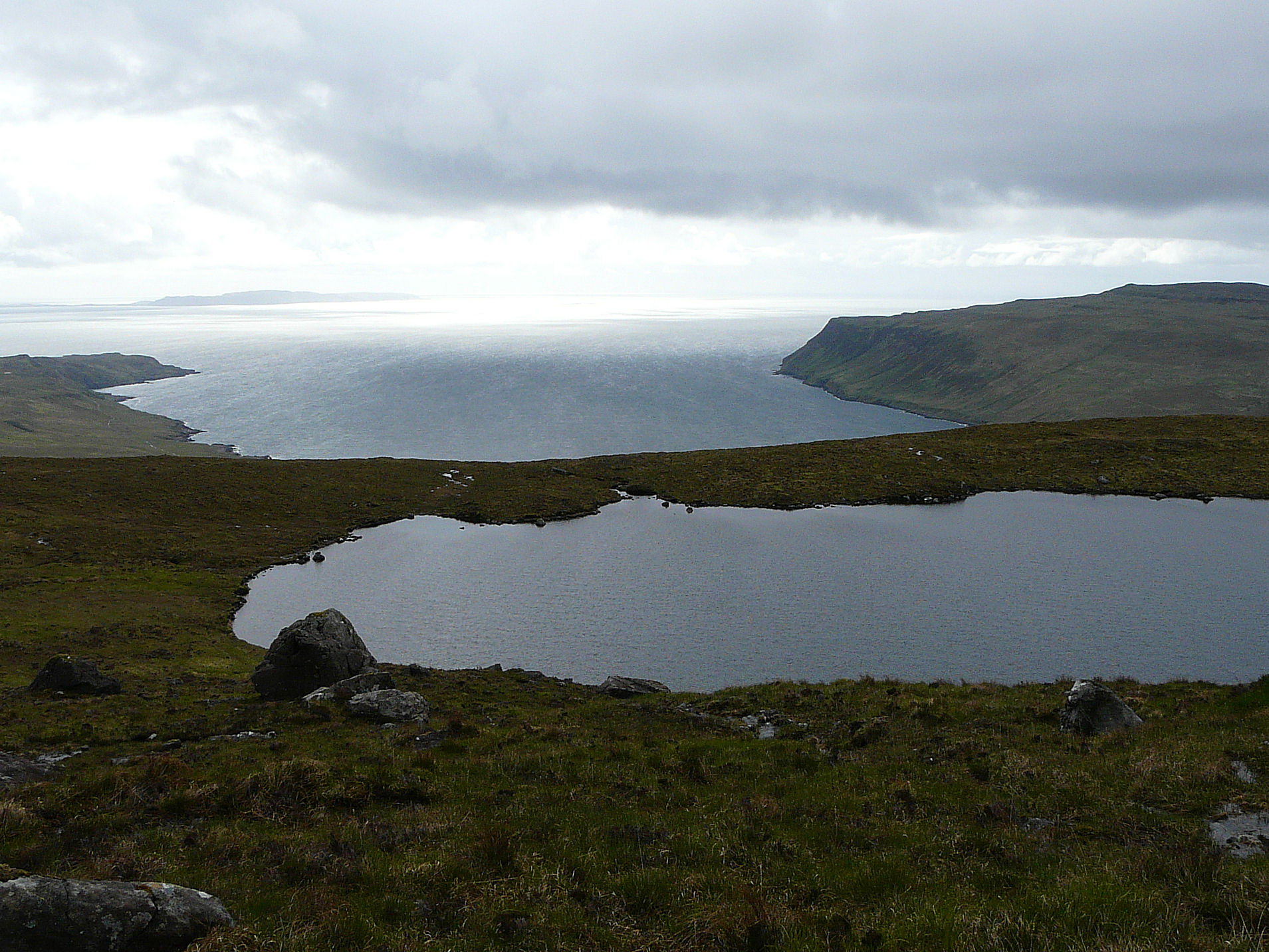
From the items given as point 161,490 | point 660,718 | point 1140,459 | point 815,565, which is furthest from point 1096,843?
point 1140,459

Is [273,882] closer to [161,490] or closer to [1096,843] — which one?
[1096,843]

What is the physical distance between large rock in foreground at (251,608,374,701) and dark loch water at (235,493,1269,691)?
17.4 m

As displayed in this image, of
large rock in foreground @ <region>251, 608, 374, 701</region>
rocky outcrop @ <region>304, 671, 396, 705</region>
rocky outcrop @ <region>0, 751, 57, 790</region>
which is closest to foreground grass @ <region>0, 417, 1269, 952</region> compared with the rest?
rocky outcrop @ <region>0, 751, 57, 790</region>

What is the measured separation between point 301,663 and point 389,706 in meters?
9.66

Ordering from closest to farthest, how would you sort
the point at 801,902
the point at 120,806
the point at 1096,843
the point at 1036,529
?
the point at 801,902 < the point at 1096,843 < the point at 120,806 < the point at 1036,529

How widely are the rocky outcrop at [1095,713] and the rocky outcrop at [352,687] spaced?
2958 centimetres

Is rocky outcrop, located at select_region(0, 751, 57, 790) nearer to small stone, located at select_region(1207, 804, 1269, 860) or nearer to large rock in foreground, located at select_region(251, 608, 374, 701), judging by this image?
large rock in foreground, located at select_region(251, 608, 374, 701)

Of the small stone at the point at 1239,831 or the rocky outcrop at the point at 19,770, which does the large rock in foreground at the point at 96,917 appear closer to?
the rocky outcrop at the point at 19,770

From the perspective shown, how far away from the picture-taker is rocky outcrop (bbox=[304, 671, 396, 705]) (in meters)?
32.4

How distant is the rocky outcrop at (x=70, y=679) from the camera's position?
119 ft

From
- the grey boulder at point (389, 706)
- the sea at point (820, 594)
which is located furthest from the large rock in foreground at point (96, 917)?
the sea at point (820, 594)

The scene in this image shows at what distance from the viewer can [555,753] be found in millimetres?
22359

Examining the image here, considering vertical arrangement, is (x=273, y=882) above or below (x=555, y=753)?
above

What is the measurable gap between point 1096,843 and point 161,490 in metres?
120
